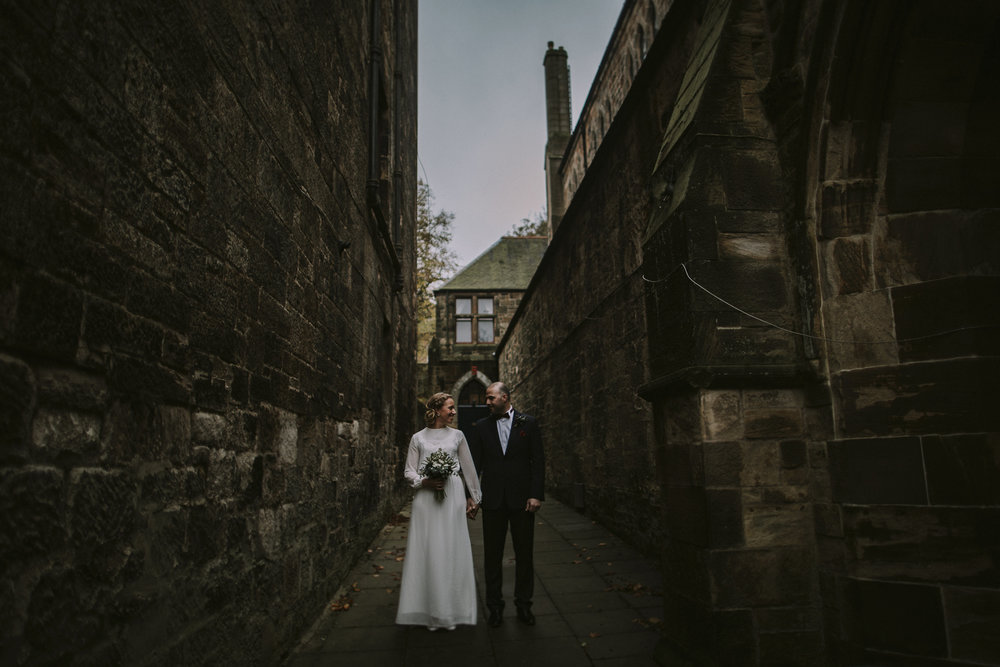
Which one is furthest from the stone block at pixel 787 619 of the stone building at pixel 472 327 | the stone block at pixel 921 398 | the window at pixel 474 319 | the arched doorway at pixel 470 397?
the window at pixel 474 319

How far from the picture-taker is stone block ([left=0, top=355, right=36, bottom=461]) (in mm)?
1434

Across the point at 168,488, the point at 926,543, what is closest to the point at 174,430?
the point at 168,488

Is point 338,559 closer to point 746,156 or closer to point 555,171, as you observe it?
point 746,156

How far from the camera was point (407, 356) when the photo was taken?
12.6 meters

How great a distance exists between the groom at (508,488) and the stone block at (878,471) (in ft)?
7.03

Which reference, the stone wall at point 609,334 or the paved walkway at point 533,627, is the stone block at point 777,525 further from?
the stone wall at point 609,334

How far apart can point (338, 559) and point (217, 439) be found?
2820 millimetres

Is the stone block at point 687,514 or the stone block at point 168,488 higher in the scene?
the stone block at point 168,488

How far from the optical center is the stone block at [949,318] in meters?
2.87

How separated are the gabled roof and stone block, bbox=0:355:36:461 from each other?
26222 millimetres

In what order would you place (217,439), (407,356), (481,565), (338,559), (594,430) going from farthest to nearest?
1. (407,356)
2. (594,430)
3. (481,565)
4. (338,559)
5. (217,439)

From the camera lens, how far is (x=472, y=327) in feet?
91.0

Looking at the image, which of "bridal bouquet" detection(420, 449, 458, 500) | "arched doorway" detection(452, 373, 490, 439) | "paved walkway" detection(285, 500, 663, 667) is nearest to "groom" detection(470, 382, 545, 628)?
"paved walkway" detection(285, 500, 663, 667)

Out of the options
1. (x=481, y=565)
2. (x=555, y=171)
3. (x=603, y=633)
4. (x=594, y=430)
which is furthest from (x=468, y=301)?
(x=603, y=633)
